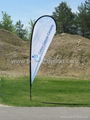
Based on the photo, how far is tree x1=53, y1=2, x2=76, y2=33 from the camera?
3100 inches

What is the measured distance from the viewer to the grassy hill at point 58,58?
40281 millimetres

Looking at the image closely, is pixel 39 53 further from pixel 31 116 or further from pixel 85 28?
pixel 85 28

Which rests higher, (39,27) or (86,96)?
(39,27)

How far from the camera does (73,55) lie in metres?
43.7

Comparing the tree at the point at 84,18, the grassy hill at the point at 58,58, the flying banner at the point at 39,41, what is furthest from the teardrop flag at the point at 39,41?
the tree at the point at 84,18

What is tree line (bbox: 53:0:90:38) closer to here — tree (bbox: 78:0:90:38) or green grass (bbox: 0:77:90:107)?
tree (bbox: 78:0:90:38)

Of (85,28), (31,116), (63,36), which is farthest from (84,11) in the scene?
(31,116)

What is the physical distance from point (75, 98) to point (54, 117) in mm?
5012

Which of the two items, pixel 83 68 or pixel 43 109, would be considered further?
pixel 83 68

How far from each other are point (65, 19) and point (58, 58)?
35.3 m

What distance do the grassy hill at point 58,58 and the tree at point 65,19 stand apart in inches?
1182

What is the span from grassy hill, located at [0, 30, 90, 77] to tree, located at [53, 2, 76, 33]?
30.0 metres

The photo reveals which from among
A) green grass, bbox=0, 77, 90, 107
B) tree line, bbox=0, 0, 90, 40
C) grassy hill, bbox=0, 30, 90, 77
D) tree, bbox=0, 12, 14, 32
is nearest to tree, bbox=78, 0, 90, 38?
tree line, bbox=0, 0, 90, 40

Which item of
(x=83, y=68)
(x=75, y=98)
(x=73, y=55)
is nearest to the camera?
(x=75, y=98)
